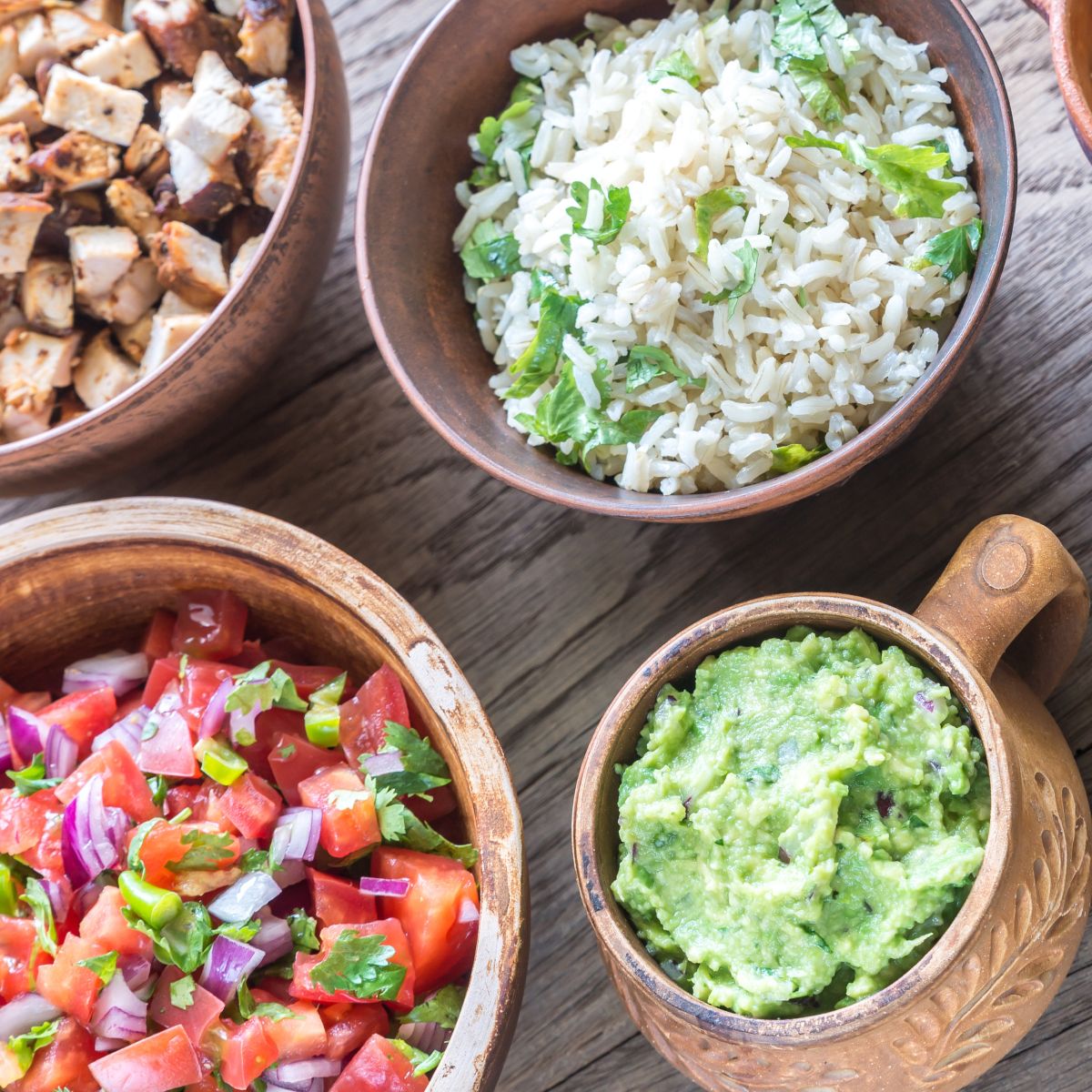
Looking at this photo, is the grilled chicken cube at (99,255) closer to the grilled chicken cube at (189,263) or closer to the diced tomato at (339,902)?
the grilled chicken cube at (189,263)

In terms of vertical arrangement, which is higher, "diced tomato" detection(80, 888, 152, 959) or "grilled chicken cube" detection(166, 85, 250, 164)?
"grilled chicken cube" detection(166, 85, 250, 164)

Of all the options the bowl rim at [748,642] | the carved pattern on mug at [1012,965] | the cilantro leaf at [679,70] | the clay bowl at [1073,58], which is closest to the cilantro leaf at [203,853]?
the bowl rim at [748,642]

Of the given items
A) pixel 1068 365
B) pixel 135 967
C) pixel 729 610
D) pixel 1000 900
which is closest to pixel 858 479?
pixel 1068 365

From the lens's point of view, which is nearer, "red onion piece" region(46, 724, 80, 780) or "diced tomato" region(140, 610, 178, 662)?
"red onion piece" region(46, 724, 80, 780)

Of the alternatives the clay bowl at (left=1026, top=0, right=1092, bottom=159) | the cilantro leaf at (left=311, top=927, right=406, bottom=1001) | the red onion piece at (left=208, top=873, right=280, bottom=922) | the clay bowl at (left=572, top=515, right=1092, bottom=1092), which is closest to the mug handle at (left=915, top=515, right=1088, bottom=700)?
the clay bowl at (left=572, top=515, right=1092, bottom=1092)

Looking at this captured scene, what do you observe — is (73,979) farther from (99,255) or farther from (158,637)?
(99,255)

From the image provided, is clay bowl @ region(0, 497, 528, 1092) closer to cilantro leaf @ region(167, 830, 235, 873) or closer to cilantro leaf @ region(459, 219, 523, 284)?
cilantro leaf @ region(167, 830, 235, 873)

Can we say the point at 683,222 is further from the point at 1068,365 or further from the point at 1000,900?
the point at 1000,900
